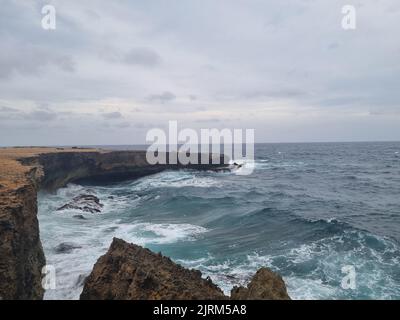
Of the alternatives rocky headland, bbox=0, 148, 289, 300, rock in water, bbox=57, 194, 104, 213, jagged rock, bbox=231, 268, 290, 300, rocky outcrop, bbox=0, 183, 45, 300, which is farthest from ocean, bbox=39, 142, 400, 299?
jagged rock, bbox=231, 268, 290, 300

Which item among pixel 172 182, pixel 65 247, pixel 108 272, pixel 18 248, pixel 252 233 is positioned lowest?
pixel 252 233

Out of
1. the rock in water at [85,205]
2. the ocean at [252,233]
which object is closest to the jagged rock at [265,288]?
the ocean at [252,233]

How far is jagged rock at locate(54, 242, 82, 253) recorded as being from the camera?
63.1 ft

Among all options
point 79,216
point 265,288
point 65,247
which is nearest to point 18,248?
point 265,288

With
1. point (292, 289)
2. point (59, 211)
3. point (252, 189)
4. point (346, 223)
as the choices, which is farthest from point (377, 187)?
point (59, 211)

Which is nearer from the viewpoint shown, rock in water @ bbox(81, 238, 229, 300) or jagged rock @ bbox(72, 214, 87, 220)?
rock in water @ bbox(81, 238, 229, 300)

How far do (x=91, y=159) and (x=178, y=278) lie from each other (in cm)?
4352

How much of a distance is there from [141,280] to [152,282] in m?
Result: 0.34

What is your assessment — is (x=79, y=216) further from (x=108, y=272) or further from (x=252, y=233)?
(x=108, y=272)

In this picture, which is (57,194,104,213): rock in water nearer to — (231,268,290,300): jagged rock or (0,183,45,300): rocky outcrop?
(0,183,45,300): rocky outcrop

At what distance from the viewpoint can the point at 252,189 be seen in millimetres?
43812

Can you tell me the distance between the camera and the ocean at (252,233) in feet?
52.1

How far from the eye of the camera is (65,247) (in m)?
19.7
